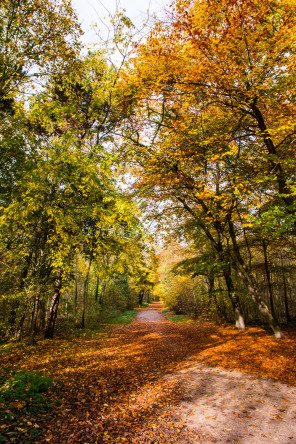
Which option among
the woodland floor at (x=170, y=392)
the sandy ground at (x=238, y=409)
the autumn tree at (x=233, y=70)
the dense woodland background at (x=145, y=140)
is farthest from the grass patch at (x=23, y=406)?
the autumn tree at (x=233, y=70)

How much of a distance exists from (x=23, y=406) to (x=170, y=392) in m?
2.79

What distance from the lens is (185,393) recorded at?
15.0ft

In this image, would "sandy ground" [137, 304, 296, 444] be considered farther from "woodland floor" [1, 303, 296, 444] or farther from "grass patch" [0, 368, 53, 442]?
"grass patch" [0, 368, 53, 442]

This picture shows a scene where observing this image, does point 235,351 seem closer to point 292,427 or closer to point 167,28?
point 292,427

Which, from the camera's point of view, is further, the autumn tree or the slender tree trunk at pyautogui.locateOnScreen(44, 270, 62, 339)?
the slender tree trunk at pyautogui.locateOnScreen(44, 270, 62, 339)

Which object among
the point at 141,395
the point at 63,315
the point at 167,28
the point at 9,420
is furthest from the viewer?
the point at 63,315

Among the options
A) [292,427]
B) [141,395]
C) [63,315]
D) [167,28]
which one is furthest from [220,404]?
[63,315]

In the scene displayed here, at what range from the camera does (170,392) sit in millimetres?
4633

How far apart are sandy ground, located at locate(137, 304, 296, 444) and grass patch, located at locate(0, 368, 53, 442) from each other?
91.1 inches

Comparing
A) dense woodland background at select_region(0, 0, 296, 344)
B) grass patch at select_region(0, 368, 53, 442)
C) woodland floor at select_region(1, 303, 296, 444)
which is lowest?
woodland floor at select_region(1, 303, 296, 444)

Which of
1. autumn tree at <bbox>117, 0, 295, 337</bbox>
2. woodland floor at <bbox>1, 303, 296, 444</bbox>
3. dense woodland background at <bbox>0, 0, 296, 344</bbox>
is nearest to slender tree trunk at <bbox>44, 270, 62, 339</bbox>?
dense woodland background at <bbox>0, 0, 296, 344</bbox>

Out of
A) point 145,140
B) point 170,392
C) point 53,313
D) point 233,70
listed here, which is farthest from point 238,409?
point 145,140

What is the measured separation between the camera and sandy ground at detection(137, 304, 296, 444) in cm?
314

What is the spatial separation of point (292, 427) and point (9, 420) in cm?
408
